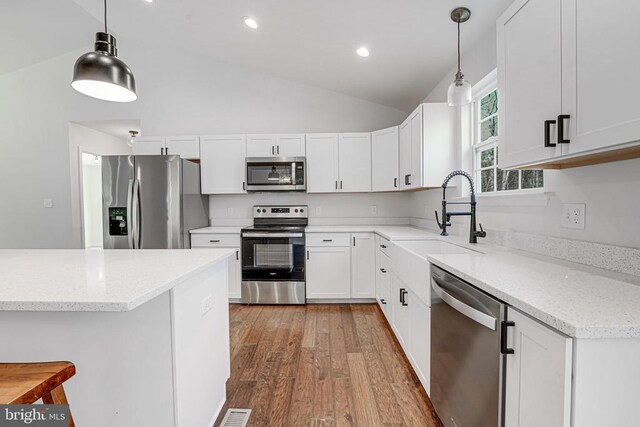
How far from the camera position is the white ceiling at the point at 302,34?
7.39ft

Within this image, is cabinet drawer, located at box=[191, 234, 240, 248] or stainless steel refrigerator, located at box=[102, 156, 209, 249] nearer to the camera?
stainless steel refrigerator, located at box=[102, 156, 209, 249]

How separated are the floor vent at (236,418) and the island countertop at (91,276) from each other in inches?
34.9

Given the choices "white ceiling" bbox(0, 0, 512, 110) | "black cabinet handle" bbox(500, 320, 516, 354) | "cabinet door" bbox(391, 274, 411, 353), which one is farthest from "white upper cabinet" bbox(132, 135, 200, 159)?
"black cabinet handle" bbox(500, 320, 516, 354)

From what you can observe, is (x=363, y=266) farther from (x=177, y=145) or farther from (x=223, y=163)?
(x=177, y=145)

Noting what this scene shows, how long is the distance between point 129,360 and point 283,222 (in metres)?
2.89

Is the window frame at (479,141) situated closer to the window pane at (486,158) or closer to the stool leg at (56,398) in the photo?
the window pane at (486,158)

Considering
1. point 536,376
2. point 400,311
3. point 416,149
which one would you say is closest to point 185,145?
point 416,149

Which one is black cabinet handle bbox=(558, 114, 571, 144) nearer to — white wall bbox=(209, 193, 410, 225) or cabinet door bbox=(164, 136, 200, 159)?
white wall bbox=(209, 193, 410, 225)

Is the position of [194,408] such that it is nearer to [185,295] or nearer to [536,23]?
[185,295]

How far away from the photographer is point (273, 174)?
12.1 ft

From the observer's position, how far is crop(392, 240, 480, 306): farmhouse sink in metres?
1.72

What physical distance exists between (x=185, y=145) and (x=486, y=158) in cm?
342

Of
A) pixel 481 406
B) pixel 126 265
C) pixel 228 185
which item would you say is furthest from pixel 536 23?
pixel 228 185

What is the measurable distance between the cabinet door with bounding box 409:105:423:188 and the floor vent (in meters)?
2.26
